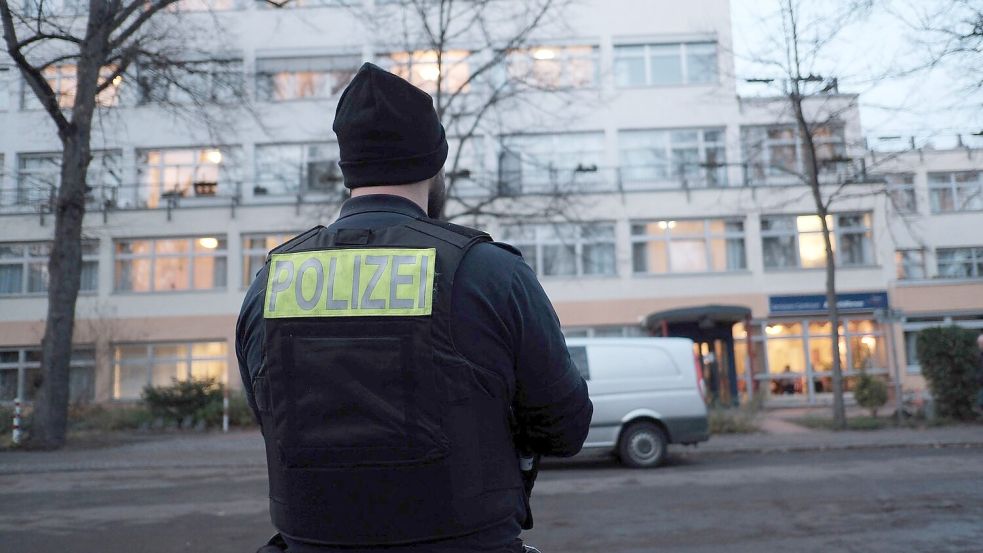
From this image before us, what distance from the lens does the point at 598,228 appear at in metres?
26.0

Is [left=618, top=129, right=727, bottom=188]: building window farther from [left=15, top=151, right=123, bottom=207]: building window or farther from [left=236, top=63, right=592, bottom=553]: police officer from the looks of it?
[left=236, top=63, right=592, bottom=553]: police officer

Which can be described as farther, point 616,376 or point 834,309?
point 834,309

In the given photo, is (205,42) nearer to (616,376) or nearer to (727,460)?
(616,376)

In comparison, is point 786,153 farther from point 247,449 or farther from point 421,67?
point 247,449

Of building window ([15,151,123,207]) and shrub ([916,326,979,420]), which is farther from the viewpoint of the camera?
building window ([15,151,123,207])

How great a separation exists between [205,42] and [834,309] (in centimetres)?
1559

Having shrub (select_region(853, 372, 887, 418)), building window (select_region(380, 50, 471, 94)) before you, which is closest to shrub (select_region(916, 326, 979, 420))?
shrub (select_region(853, 372, 887, 418))

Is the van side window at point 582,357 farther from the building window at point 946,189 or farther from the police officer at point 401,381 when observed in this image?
the building window at point 946,189

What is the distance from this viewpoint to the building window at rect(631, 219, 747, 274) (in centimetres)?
2731

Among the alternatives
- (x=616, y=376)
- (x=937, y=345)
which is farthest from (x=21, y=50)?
(x=937, y=345)

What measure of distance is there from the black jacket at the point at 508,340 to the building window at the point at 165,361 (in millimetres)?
26867

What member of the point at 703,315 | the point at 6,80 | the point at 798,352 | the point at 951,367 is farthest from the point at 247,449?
the point at 798,352

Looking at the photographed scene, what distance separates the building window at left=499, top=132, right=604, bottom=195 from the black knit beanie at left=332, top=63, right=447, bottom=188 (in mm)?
23363

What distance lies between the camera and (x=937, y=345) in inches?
666
